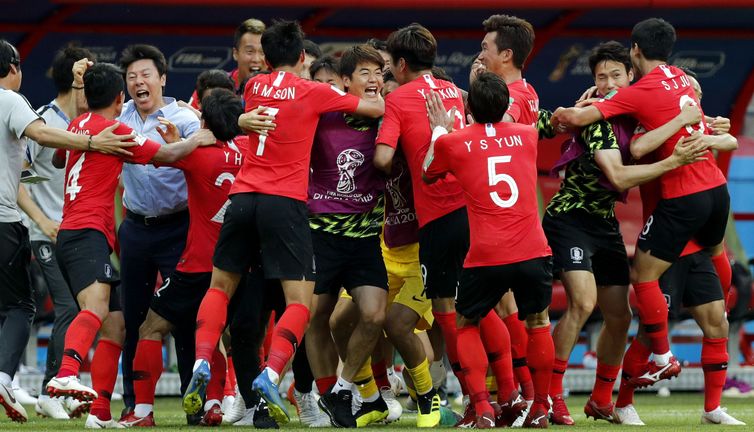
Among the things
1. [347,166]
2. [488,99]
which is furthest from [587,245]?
[347,166]

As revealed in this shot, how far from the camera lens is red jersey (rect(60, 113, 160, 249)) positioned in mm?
8539

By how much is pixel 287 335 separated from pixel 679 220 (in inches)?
97.6

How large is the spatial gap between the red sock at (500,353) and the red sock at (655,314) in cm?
101

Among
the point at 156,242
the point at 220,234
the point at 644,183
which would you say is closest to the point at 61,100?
the point at 156,242

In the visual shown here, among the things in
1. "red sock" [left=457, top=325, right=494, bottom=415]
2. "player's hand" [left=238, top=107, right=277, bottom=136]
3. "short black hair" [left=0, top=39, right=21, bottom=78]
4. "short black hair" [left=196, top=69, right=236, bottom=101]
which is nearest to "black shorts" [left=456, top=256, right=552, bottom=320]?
"red sock" [left=457, top=325, right=494, bottom=415]

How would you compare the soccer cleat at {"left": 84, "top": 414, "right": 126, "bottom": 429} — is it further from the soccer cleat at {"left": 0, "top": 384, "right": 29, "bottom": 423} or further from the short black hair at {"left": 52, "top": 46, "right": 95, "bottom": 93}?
the short black hair at {"left": 52, "top": 46, "right": 95, "bottom": 93}

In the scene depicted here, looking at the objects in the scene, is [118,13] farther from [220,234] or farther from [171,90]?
[220,234]

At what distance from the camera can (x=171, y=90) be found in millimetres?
13266

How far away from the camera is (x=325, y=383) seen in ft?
29.4

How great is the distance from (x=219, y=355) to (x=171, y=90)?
450 centimetres

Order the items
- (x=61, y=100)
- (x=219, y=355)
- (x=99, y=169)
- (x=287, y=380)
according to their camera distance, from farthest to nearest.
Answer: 1. (x=287, y=380)
2. (x=61, y=100)
3. (x=219, y=355)
4. (x=99, y=169)

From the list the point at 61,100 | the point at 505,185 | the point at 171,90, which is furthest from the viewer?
the point at 171,90

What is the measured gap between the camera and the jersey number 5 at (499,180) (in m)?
8.06

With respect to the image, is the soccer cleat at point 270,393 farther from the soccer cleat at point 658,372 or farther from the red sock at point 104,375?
the soccer cleat at point 658,372
